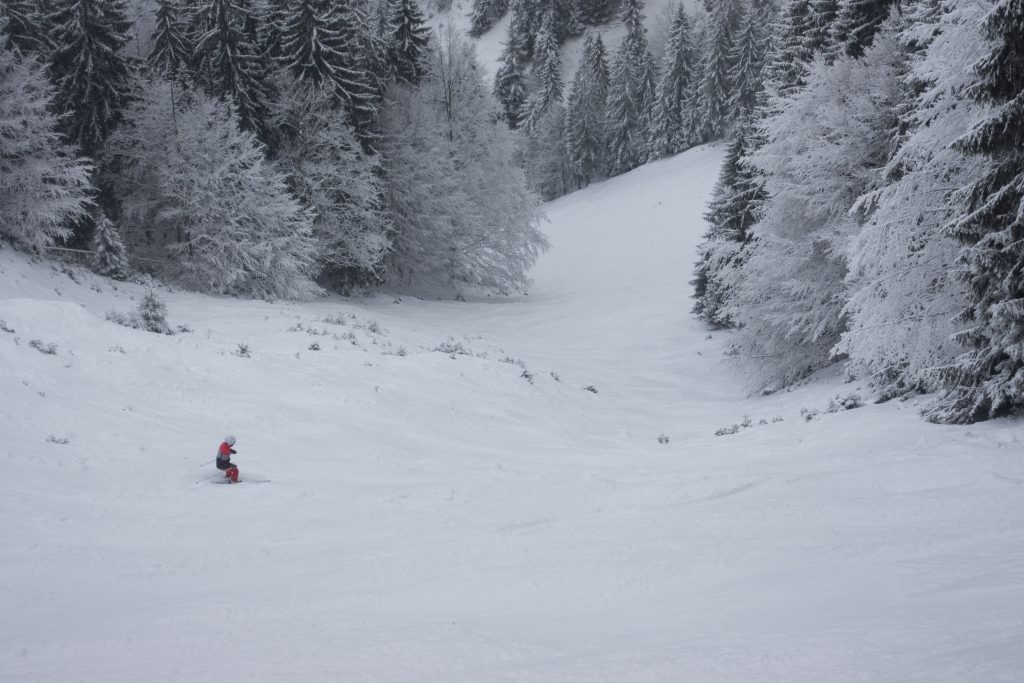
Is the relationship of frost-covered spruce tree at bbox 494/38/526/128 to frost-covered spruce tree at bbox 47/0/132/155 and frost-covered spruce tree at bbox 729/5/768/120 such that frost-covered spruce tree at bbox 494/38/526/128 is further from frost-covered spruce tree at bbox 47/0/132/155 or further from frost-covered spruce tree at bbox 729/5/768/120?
frost-covered spruce tree at bbox 47/0/132/155

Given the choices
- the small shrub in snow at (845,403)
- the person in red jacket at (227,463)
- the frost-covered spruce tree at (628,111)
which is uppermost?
the frost-covered spruce tree at (628,111)

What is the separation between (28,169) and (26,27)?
10052 millimetres

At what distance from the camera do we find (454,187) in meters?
32.2

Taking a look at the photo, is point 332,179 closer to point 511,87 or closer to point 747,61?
point 747,61

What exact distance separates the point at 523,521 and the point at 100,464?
5595 mm

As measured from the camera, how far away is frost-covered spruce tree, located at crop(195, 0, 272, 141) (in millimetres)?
27359

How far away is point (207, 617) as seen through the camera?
4297 mm

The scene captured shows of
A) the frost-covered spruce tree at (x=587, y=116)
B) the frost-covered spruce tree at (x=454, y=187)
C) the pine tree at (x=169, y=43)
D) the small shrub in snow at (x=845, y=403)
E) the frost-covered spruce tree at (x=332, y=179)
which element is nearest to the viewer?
the small shrub in snow at (x=845, y=403)

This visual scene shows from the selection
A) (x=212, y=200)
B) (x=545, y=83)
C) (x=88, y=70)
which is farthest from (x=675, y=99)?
(x=88, y=70)

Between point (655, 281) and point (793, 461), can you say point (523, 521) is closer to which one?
point (793, 461)

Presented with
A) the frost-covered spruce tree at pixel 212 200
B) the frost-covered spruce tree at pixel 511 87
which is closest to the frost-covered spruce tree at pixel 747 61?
the frost-covered spruce tree at pixel 511 87

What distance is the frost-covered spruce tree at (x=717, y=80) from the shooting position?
60.4 meters

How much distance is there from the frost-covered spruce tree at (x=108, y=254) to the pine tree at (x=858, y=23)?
24.8 m

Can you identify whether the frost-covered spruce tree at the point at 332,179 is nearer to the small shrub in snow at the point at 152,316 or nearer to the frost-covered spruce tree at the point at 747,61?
the small shrub in snow at the point at 152,316
